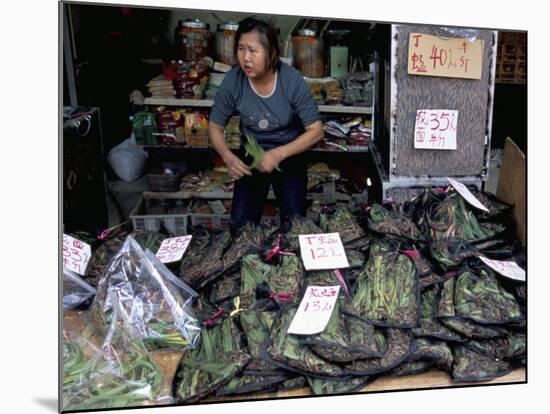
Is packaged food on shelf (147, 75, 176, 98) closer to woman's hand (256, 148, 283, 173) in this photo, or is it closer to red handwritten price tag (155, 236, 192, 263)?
woman's hand (256, 148, 283, 173)

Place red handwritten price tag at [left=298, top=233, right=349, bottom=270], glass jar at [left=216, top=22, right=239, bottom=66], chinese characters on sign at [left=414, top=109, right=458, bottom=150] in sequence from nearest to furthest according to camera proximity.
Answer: red handwritten price tag at [left=298, top=233, right=349, bottom=270] → chinese characters on sign at [left=414, top=109, right=458, bottom=150] → glass jar at [left=216, top=22, right=239, bottom=66]

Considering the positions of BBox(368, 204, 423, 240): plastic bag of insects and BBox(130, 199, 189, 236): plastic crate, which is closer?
BBox(368, 204, 423, 240): plastic bag of insects

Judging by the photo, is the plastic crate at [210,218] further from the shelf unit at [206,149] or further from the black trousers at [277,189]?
the black trousers at [277,189]

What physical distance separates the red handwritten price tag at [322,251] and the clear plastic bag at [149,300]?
51cm

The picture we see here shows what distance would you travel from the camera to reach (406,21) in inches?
86.7

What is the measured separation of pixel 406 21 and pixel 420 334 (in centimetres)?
123

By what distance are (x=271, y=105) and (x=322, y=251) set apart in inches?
45.9

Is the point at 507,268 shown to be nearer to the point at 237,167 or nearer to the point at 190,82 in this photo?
the point at 237,167

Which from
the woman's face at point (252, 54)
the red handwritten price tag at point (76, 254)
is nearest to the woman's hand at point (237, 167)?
the woman's face at point (252, 54)

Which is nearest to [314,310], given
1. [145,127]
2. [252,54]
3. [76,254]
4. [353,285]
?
[353,285]

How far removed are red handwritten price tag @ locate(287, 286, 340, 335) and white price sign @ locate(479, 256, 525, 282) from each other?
68cm

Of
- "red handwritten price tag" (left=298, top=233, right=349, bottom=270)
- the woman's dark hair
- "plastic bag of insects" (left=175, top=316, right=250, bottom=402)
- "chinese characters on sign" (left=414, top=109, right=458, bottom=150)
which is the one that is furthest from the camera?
the woman's dark hair

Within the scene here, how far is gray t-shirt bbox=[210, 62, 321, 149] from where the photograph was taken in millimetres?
3211

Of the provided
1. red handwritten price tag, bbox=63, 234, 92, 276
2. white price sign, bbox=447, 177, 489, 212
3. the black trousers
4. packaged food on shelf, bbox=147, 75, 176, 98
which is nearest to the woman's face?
the black trousers
